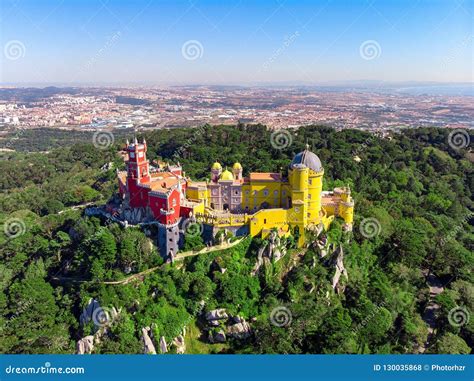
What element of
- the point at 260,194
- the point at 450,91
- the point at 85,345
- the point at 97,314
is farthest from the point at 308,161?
the point at 450,91

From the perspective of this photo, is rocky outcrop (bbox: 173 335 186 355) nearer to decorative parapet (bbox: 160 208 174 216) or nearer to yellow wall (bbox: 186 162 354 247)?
yellow wall (bbox: 186 162 354 247)

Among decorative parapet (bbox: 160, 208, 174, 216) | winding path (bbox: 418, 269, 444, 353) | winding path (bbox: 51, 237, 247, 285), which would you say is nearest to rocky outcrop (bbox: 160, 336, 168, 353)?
winding path (bbox: 51, 237, 247, 285)

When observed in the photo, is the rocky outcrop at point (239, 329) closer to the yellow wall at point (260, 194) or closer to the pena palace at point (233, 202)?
the pena palace at point (233, 202)

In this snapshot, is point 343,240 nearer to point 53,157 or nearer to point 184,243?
point 184,243

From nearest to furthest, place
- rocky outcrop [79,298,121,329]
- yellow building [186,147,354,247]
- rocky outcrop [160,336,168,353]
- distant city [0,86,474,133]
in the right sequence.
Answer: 1. rocky outcrop [160,336,168,353]
2. rocky outcrop [79,298,121,329]
3. yellow building [186,147,354,247]
4. distant city [0,86,474,133]

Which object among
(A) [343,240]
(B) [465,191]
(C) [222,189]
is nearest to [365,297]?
(A) [343,240]

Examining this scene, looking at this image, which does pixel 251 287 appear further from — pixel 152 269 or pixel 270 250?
pixel 152 269

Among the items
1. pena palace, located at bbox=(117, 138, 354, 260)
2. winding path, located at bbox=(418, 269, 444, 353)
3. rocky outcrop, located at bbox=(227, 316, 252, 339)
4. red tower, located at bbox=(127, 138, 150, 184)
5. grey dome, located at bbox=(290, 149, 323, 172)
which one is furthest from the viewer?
red tower, located at bbox=(127, 138, 150, 184)
